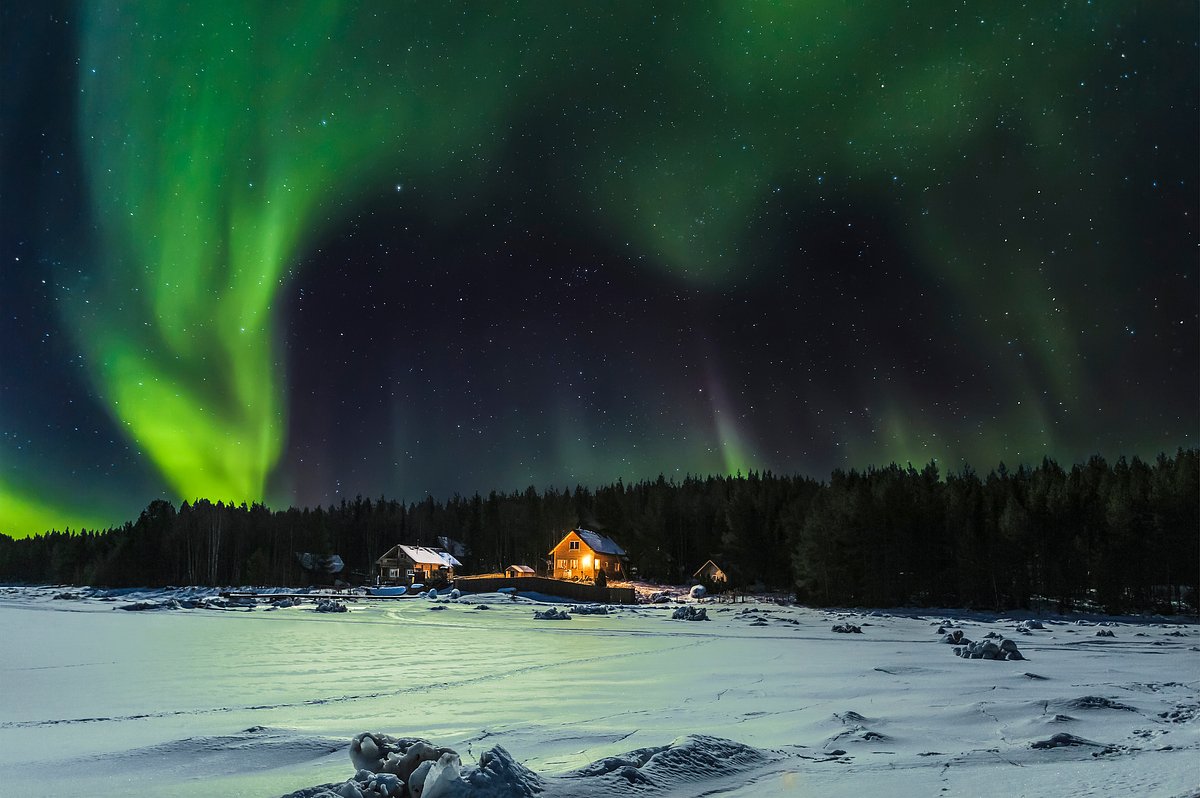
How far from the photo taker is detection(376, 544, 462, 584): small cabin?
108562 mm

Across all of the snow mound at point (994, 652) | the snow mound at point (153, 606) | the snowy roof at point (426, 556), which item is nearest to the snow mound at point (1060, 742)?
the snow mound at point (994, 652)

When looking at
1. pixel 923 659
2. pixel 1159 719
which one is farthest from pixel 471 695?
pixel 923 659

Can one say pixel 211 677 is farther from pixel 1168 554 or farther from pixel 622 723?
pixel 1168 554

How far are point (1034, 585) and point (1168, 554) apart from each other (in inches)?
378

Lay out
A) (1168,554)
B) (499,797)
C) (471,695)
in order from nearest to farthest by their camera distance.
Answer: (499,797) < (471,695) < (1168,554)

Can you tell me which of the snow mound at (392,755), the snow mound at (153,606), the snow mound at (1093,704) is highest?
the snow mound at (392,755)

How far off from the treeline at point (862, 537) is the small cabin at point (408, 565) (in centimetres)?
1658

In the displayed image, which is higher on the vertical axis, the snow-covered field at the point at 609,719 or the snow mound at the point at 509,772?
the snow mound at the point at 509,772

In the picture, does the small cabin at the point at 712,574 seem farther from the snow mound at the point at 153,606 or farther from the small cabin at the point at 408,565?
the snow mound at the point at 153,606

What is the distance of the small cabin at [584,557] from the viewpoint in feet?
326

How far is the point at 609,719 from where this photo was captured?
1046cm

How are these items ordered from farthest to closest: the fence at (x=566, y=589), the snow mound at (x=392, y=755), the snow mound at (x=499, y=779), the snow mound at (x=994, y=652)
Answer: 1. the fence at (x=566, y=589)
2. the snow mound at (x=994, y=652)
3. the snow mound at (x=392, y=755)
4. the snow mound at (x=499, y=779)

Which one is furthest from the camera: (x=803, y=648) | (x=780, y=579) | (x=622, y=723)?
(x=780, y=579)

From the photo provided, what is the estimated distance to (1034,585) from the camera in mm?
62969
